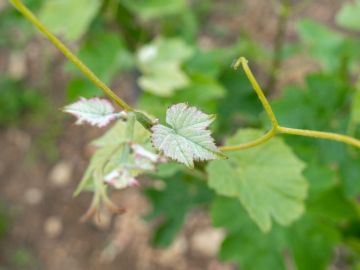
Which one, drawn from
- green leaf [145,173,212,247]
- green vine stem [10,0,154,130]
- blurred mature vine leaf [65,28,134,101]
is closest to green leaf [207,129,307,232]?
green vine stem [10,0,154,130]

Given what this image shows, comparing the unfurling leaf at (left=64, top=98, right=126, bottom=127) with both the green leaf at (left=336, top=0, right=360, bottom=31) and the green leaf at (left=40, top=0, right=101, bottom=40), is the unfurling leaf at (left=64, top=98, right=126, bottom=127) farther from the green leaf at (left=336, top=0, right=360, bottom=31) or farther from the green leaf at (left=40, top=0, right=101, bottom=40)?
the green leaf at (left=336, top=0, right=360, bottom=31)

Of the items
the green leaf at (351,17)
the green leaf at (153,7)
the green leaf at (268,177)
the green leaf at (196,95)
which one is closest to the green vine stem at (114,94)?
the green leaf at (268,177)

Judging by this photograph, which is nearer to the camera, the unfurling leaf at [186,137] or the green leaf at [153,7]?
the unfurling leaf at [186,137]

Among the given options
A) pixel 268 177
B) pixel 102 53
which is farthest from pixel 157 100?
pixel 268 177

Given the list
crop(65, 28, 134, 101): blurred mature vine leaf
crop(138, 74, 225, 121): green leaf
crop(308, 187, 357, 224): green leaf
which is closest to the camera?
crop(308, 187, 357, 224): green leaf

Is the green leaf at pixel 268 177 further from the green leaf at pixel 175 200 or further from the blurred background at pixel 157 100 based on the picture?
the green leaf at pixel 175 200

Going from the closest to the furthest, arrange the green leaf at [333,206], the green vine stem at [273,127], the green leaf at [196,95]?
the green vine stem at [273,127] < the green leaf at [333,206] < the green leaf at [196,95]

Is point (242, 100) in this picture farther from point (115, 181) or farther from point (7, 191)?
point (7, 191)

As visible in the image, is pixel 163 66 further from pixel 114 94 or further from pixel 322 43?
pixel 114 94
